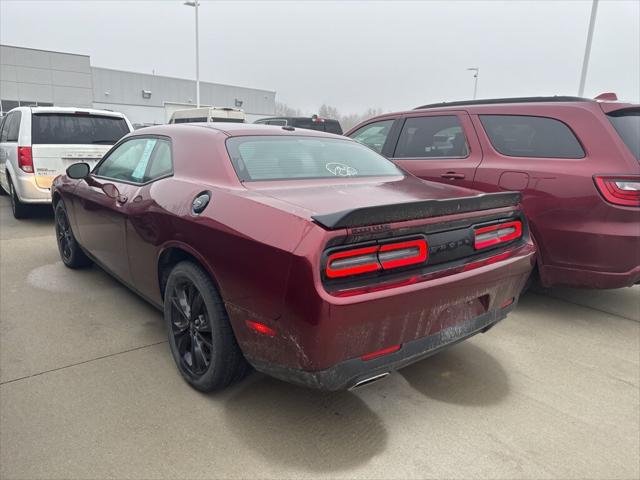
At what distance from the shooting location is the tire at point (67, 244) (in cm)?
439

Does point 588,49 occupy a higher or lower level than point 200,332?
higher

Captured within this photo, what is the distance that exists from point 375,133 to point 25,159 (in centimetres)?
469

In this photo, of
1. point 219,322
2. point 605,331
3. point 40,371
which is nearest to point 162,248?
point 219,322

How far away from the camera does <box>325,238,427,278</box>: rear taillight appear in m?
1.80

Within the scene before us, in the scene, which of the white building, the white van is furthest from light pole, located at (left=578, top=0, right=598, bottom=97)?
the white building

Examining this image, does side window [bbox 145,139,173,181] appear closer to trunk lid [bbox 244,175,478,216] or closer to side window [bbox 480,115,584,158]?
trunk lid [bbox 244,175,478,216]

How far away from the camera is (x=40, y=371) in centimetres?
268

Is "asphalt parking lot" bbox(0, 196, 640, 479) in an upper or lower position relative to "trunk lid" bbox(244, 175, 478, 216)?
lower

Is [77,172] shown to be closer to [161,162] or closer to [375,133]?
[161,162]

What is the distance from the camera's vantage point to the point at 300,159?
2809mm

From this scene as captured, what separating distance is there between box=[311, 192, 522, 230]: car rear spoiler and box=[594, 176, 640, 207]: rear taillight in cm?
134

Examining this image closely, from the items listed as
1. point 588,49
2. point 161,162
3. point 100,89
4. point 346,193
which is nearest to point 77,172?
point 161,162

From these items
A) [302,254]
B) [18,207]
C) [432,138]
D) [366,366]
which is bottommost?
[18,207]

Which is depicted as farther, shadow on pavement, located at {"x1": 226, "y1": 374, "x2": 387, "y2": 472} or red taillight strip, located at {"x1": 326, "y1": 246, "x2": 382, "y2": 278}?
shadow on pavement, located at {"x1": 226, "y1": 374, "x2": 387, "y2": 472}
